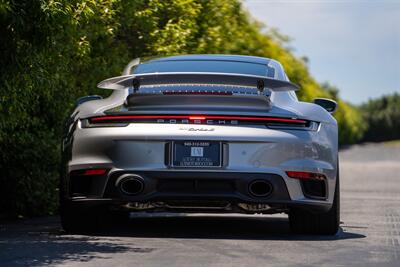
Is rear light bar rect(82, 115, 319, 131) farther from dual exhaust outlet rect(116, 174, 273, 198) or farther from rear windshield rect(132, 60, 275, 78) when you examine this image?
rear windshield rect(132, 60, 275, 78)

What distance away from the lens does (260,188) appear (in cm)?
721

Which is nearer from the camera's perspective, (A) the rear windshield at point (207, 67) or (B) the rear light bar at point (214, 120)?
(B) the rear light bar at point (214, 120)

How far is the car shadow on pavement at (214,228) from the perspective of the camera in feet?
25.0

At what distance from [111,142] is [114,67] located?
4526 mm

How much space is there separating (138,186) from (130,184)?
0.07m

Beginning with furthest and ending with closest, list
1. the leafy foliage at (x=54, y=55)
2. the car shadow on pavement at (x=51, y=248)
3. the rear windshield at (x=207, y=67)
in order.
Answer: the rear windshield at (x=207, y=67) → the leafy foliage at (x=54, y=55) → the car shadow on pavement at (x=51, y=248)

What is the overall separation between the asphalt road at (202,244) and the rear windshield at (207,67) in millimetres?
1367

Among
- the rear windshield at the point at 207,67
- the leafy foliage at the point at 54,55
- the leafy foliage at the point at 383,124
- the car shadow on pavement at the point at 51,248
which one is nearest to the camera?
the car shadow on pavement at the point at 51,248

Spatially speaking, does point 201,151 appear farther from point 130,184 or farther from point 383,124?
point 383,124

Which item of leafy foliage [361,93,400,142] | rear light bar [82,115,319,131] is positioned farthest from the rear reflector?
leafy foliage [361,93,400,142]

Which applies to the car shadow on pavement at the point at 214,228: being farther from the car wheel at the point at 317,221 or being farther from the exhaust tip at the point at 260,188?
the exhaust tip at the point at 260,188

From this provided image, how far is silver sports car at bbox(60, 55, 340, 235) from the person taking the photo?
7.11 m

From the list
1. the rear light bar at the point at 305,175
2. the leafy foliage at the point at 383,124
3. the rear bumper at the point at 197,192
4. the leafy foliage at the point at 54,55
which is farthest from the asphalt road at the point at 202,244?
the leafy foliage at the point at 383,124

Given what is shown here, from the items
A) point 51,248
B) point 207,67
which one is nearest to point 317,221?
point 207,67
